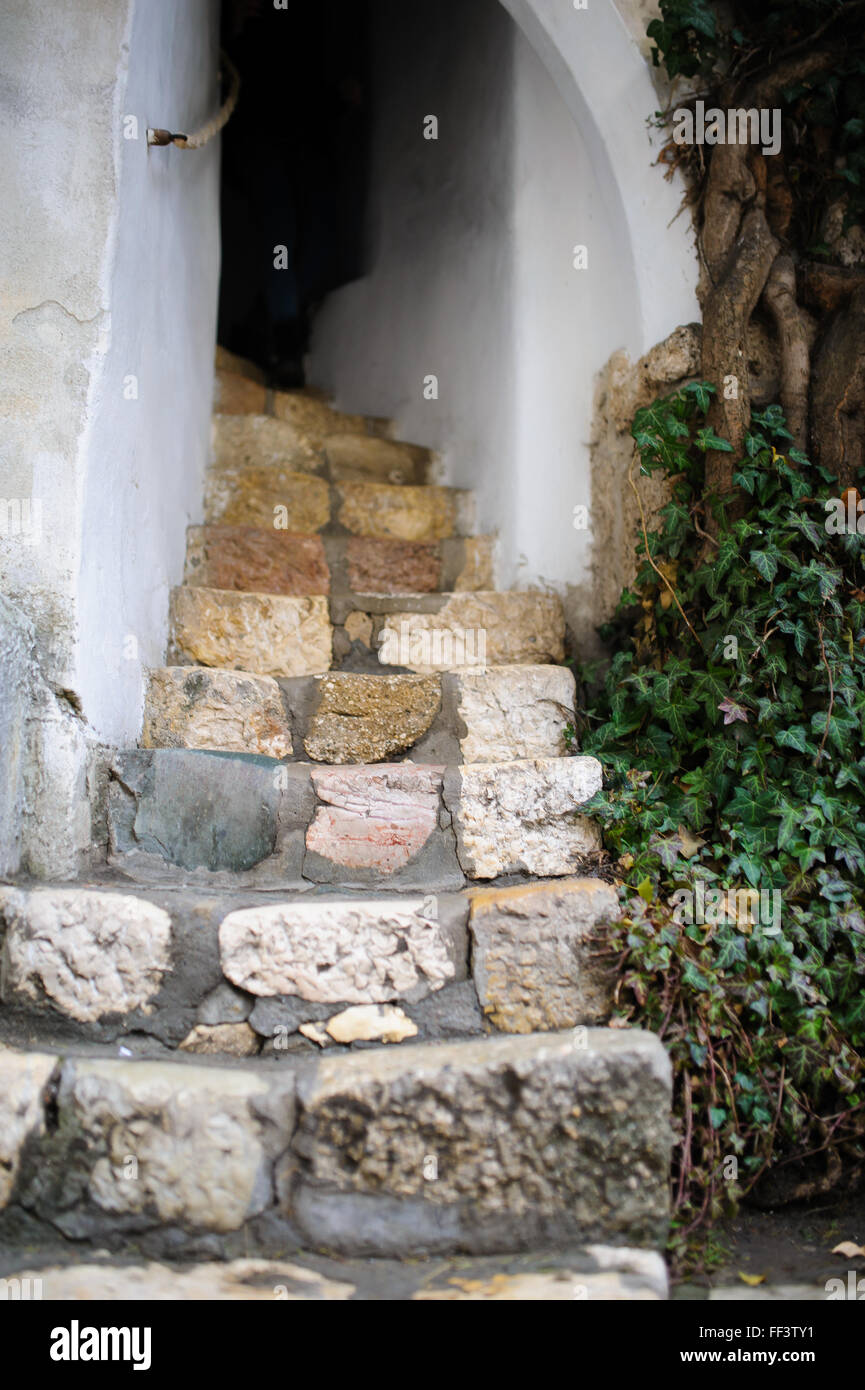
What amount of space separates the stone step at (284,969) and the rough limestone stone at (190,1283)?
338 millimetres

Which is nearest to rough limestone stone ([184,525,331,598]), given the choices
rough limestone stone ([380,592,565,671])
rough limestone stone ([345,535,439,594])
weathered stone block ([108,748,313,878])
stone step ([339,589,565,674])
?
rough limestone stone ([345,535,439,594])

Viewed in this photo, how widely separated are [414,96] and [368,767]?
3454 mm

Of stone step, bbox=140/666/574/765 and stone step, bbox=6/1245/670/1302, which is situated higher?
stone step, bbox=140/666/574/765

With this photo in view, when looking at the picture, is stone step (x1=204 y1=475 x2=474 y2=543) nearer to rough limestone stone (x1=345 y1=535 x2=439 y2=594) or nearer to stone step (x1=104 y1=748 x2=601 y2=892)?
rough limestone stone (x1=345 y1=535 x2=439 y2=594)

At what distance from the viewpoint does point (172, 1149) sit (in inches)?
59.5

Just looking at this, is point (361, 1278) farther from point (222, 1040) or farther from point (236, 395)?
point (236, 395)

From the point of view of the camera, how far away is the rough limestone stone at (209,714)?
2.27 m

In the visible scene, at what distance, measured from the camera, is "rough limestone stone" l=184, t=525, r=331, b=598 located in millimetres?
2838

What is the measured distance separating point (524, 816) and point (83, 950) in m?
0.91

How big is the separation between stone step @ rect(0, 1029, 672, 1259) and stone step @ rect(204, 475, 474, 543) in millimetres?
1960

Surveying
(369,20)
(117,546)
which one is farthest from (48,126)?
(369,20)

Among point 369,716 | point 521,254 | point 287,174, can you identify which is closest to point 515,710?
point 369,716

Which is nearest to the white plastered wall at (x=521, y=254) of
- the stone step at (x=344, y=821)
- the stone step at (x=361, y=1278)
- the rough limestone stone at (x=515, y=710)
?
the rough limestone stone at (x=515, y=710)
